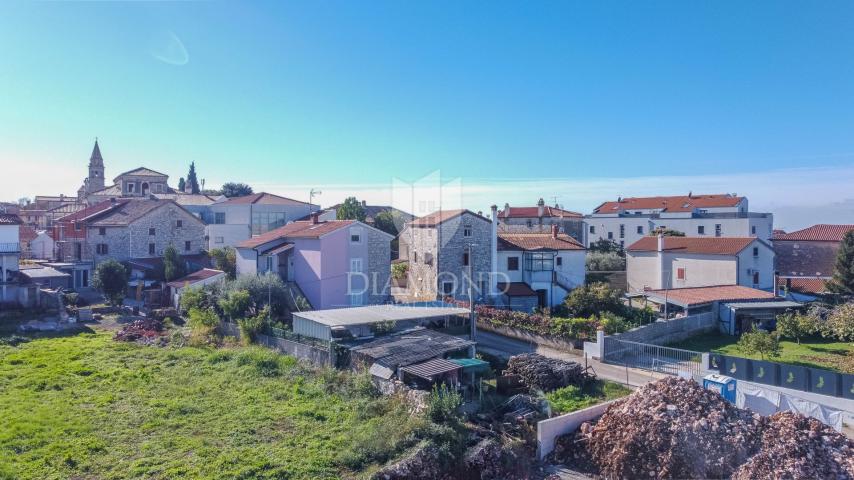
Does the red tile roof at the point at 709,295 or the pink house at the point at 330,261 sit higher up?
the pink house at the point at 330,261

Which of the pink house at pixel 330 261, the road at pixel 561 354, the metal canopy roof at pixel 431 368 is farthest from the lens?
the pink house at pixel 330 261

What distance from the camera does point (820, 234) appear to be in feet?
150

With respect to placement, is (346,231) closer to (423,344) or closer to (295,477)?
(423,344)

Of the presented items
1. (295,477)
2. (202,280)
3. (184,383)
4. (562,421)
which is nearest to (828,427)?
(562,421)

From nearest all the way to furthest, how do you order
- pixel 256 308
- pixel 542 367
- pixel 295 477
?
pixel 295 477
pixel 542 367
pixel 256 308

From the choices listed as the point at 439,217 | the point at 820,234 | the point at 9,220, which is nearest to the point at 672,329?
the point at 439,217

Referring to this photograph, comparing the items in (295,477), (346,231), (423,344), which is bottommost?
(295,477)

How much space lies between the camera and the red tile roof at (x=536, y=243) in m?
33.4

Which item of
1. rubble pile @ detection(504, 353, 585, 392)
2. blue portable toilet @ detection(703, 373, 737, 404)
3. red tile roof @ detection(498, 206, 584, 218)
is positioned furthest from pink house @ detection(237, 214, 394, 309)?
red tile roof @ detection(498, 206, 584, 218)

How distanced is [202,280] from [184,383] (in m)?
15.5

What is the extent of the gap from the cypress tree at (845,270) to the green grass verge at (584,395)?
82.6ft

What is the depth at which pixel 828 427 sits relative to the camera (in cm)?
1421

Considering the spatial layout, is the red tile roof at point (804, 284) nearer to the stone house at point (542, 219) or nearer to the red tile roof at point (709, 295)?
the red tile roof at point (709, 295)

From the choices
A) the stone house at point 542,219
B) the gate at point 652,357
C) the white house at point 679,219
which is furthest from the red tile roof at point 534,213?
the gate at point 652,357
